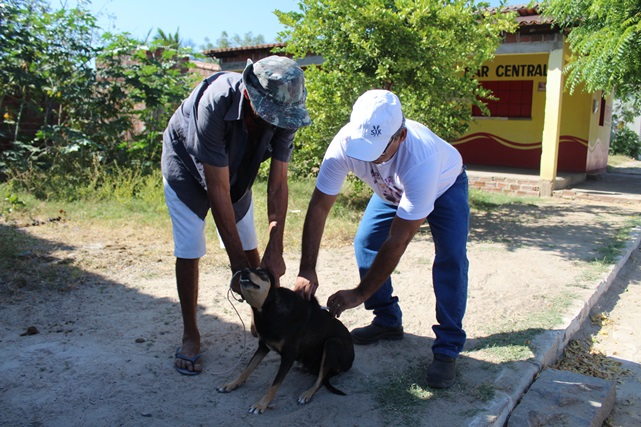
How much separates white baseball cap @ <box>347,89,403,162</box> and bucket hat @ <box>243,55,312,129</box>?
37 centimetres

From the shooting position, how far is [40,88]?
334 inches

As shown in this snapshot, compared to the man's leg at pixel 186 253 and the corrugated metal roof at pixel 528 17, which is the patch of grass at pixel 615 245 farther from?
the man's leg at pixel 186 253

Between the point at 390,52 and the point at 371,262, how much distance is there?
4.66 meters

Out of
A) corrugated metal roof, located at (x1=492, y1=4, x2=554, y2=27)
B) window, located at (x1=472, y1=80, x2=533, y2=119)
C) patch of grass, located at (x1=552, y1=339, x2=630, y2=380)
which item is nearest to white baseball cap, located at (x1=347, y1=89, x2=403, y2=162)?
patch of grass, located at (x1=552, y1=339, x2=630, y2=380)

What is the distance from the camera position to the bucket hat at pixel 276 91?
283cm

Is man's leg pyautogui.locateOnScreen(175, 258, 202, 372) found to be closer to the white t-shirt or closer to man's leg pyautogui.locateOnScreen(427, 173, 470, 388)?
the white t-shirt

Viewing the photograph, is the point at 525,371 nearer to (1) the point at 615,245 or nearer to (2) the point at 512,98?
(1) the point at 615,245

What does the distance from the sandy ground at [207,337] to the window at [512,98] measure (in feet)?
26.0

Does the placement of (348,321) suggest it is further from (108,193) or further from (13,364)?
(108,193)

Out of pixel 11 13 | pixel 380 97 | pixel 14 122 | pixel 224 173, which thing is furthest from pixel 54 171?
pixel 380 97

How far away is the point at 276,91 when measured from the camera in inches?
112

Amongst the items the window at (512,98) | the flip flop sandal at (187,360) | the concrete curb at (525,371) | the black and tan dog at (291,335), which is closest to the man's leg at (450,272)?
the concrete curb at (525,371)

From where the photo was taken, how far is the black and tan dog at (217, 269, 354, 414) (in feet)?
9.25

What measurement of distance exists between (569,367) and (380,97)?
8.66 ft
